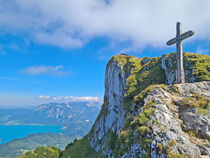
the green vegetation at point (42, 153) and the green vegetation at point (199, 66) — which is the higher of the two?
the green vegetation at point (199, 66)

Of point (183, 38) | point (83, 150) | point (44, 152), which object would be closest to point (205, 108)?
point (183, 38)

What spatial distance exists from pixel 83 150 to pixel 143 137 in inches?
2162

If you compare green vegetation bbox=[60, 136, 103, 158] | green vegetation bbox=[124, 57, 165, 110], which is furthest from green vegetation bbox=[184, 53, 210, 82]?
green vegetation bbox=[60, 136, 103, 158]

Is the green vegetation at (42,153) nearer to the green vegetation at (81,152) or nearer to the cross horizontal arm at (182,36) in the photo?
the green vegetation at (81,152)

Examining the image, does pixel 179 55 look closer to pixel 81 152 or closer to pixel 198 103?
pixel 198 103

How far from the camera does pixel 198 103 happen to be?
8.80 m

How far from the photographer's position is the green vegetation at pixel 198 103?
8375 mm

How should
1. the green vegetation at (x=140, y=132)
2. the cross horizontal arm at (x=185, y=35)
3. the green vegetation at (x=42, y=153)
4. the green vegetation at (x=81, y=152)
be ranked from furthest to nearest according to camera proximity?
the green vegetation at (x=81, y=152), the green vegetation at (x=42, y=153), the cross horizontal arm at (x=185, y=35), the green vegetation at (x=140, y=132)

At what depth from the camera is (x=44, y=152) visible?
141 feet

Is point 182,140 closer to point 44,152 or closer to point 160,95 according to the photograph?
point 160,95

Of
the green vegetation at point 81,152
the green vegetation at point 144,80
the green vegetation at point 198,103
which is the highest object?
the green vegetation at point 144,80

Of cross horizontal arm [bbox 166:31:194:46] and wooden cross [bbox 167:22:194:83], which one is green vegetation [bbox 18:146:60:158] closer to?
wooden cross [bbox 167:22:194:83]

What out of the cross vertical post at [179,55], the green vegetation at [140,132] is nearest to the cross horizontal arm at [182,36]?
the cross vertical post at [179,55]

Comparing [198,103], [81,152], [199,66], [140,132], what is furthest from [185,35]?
[81,152]
